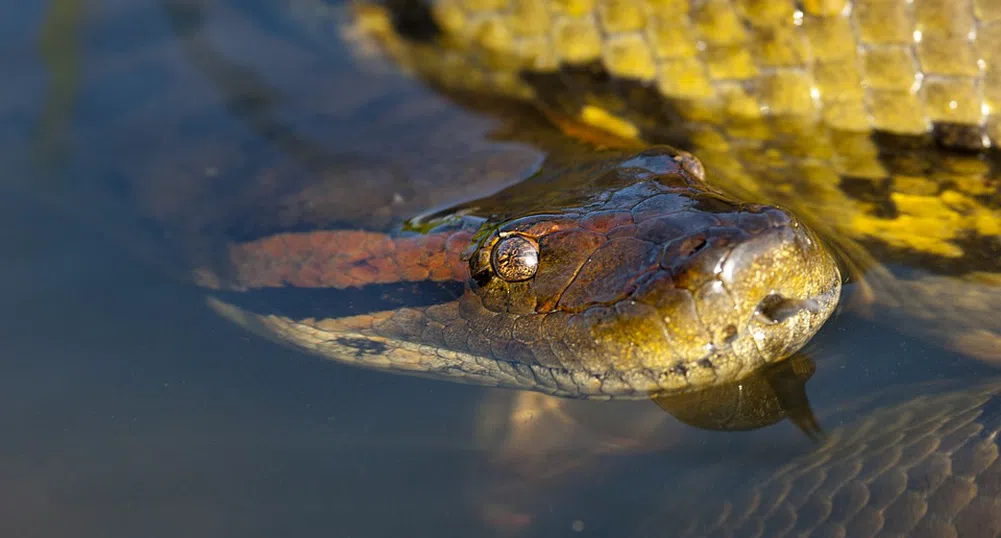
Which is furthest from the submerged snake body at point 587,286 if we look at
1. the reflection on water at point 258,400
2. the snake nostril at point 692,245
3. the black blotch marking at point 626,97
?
the black blotch marking at point 626,97

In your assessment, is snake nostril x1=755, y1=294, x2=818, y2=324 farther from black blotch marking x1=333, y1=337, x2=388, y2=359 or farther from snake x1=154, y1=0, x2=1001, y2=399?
black blotch marking x1=333, y1=337, x2=388, y2=359

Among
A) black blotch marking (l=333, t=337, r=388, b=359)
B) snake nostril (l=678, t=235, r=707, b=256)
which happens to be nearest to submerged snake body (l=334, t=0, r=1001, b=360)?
snake nostril (l=678, t=235, r=707, b=256)

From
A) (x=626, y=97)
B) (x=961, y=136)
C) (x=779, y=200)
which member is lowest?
(x=779, y=200)

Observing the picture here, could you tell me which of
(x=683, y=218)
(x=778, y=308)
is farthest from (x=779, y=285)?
(x=683, y=218)

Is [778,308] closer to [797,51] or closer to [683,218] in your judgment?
[683,218]

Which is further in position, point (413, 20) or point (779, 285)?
point (413, 20)

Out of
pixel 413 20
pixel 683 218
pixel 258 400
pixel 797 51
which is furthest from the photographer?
pixel 413 20
